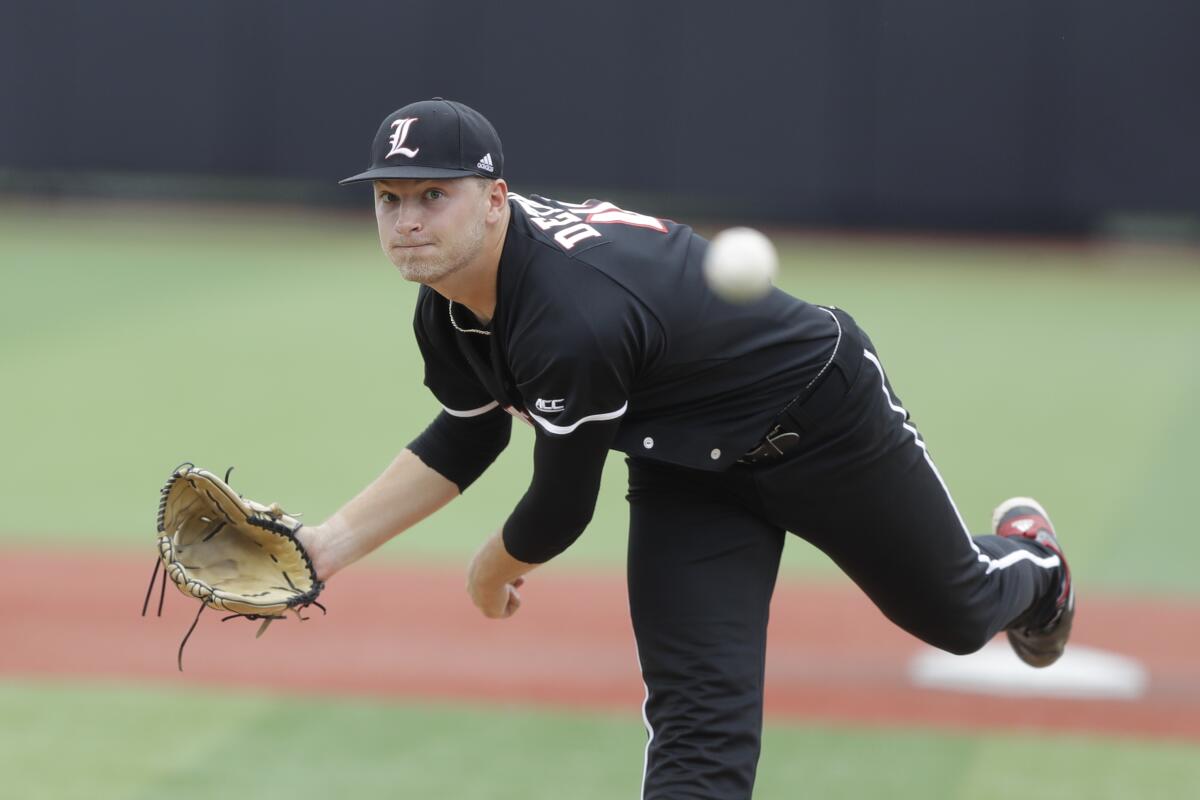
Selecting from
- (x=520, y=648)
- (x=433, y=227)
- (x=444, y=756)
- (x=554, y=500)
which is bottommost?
(x=520, y=648)

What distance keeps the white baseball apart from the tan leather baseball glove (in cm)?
121

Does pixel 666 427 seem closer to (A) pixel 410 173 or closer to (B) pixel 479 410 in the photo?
(B) pixel 479 410

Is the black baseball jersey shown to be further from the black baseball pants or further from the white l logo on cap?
the white l logo on cap

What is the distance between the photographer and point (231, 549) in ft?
12.8

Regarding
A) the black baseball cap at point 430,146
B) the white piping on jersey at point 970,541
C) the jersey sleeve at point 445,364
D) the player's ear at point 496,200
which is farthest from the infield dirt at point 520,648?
the black baseball cap at point 430,146

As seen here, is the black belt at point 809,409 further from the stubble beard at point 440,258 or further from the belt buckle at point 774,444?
the stubble beard at point 440,258

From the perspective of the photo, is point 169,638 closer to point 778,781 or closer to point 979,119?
point 778,781

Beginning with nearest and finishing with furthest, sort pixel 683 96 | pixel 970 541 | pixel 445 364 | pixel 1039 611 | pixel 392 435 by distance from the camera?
1. pixel 445 364
2. pixel 970 541
3. pixel 1039 611
4. pixel 392 435
5. pixel 683 96

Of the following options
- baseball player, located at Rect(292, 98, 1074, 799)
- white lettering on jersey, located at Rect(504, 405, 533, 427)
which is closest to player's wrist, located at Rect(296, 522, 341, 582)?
baseball player, located at Rect(292, 98, 1074, 799)

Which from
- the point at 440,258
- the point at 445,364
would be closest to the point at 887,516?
the point at 445,364

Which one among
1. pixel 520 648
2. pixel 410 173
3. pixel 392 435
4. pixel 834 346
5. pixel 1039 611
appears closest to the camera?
pixel 410 173

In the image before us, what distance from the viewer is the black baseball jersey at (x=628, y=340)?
10.9 feet

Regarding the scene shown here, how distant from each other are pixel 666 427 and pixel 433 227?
0.72 meters

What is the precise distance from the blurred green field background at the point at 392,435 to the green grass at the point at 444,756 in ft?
0.04
